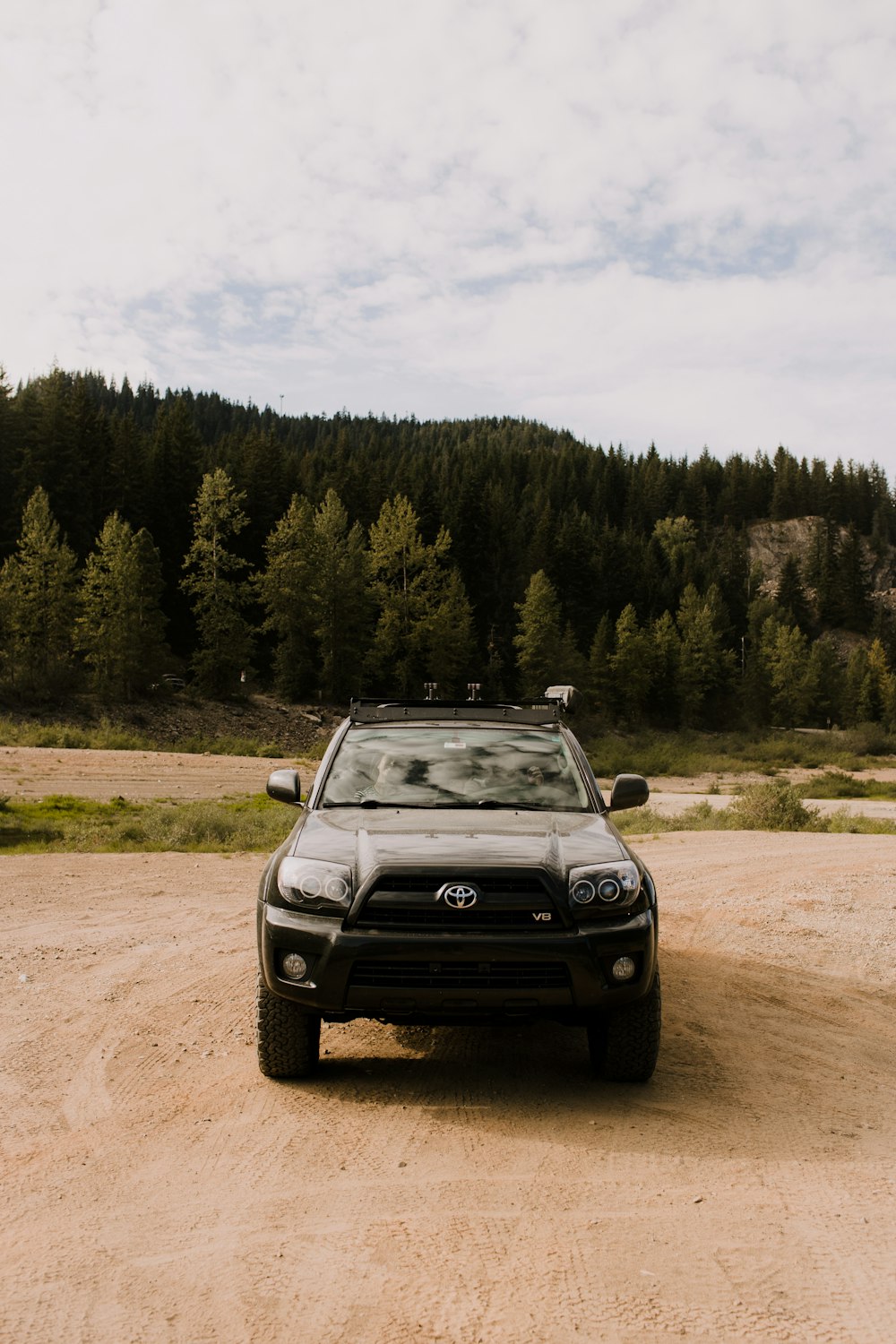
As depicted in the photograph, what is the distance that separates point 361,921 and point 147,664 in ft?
166

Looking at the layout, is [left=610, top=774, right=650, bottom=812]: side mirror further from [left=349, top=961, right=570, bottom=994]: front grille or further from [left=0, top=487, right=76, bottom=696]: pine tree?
[left=0, top=487, right=76, bottom=696]: pine tree

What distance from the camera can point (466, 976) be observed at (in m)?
5.14

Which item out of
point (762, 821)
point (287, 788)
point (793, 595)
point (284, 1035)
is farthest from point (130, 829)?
point (793, 595)

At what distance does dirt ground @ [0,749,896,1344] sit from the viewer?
3371 mm

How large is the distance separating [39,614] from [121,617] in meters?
4.29

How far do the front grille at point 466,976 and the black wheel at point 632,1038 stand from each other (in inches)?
19.4

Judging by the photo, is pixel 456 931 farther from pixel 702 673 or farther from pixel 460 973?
pixel 702 673

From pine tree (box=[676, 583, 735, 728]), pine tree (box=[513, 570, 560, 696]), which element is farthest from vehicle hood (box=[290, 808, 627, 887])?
pine tree (box=[676, 583, 735, 728])

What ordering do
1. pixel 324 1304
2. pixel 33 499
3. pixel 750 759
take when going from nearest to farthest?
pixel 324 1304
pixel 33 499
pixel 750 759

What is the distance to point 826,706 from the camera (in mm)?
108000

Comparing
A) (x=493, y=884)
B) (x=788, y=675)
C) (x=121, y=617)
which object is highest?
(x=121, y=617)

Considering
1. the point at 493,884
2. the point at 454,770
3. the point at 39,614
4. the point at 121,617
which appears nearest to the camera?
the point at 493,884

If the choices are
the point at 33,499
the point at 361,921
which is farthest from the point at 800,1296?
the point at 33,499

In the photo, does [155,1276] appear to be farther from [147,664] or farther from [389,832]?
[147,664]
